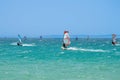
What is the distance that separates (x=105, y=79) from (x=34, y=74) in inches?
206

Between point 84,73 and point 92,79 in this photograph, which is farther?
point 84,73

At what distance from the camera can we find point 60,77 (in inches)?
951

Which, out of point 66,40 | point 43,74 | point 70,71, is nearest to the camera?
point 43,74

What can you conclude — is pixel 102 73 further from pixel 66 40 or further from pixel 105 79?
pixel 66 40

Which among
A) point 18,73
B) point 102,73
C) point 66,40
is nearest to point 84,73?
point 102,73

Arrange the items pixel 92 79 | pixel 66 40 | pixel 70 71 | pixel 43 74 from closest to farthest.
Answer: pixel 92 79, pixel 43 74, pixel 70 71, pixel 66 40

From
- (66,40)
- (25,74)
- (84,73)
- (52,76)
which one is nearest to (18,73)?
(25,74)

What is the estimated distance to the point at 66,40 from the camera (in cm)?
6297

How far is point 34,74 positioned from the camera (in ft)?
84.2

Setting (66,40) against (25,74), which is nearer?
(25,74)

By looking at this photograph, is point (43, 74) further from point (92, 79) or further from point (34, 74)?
point (92, 79)

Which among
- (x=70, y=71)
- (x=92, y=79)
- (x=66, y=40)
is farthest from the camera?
(x=66, y=40)

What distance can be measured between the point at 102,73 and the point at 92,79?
3.30 metres

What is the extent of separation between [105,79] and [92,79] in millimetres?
864
